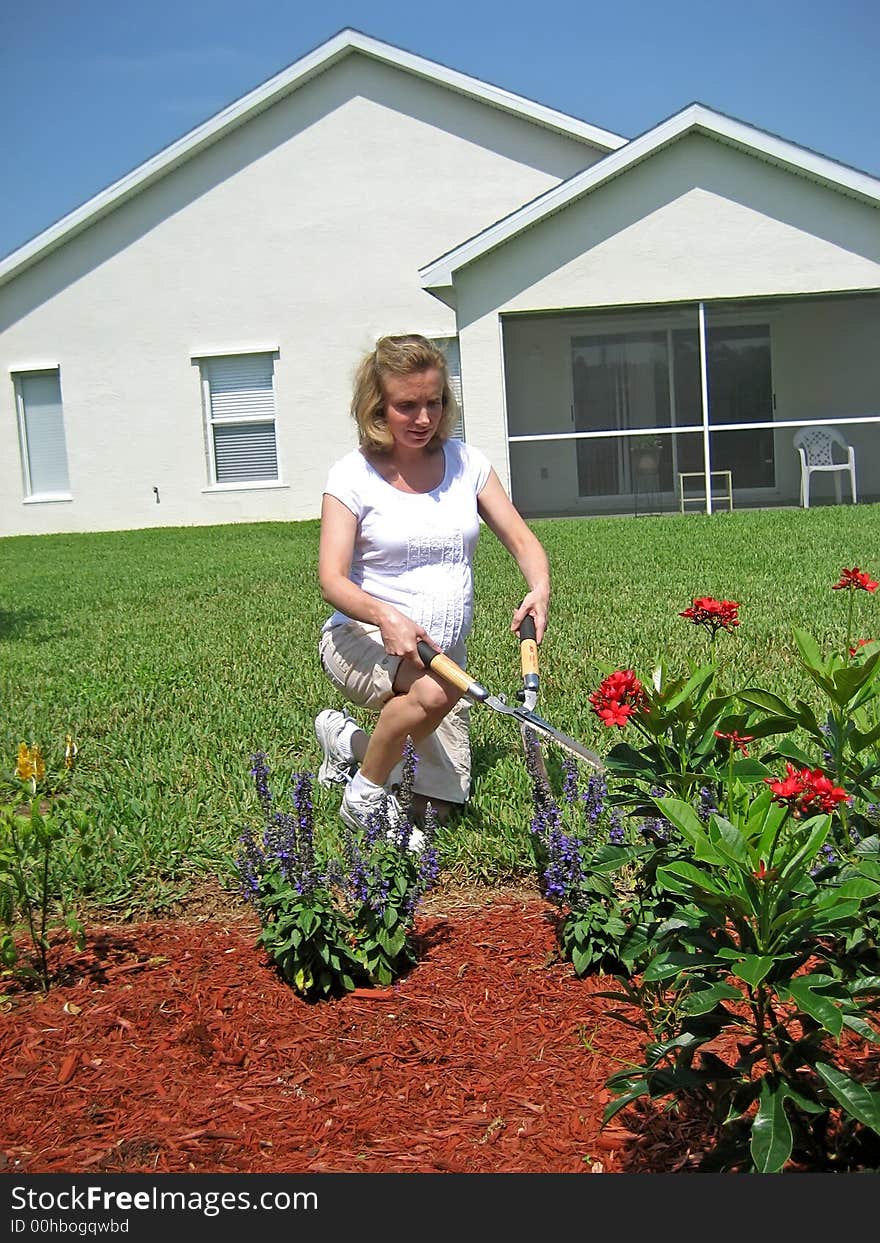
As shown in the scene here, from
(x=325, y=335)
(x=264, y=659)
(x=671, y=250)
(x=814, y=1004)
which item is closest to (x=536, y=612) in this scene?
(x=814, y=1004)

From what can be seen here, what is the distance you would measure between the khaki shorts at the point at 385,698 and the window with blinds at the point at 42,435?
1672cm

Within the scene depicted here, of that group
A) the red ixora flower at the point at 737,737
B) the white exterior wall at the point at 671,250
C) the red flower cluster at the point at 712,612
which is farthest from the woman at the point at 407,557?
the white exterior wall at the point at 671,250

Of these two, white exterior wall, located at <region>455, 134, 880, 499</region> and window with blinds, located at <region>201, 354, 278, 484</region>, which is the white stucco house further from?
white exterior wall, located at <region>455, 134, 880, 499</region>

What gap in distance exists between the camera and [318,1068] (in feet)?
8.77

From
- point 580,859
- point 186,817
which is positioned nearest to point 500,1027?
point 580,859

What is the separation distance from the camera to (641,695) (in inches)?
97.0

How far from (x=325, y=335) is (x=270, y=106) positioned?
3.65 meters

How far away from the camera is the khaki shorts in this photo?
4.12 metres

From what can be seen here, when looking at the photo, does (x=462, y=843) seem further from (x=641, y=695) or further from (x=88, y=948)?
(x=641, y=695)

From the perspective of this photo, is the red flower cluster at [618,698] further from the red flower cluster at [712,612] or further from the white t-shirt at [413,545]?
the white t-shirt at [413,545]

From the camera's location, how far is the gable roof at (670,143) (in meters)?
15.5

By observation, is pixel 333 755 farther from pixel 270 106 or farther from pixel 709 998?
pixel 270 106

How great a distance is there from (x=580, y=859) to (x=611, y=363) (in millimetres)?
17848

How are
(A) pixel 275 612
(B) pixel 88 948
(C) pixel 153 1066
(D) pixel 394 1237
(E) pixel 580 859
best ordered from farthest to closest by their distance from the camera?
(A) pixel 275 612 < (B) pixel 88 948 < (E) pixel 580 859 < (C) pixel 153 1066 < (D) pixel 394 1237
